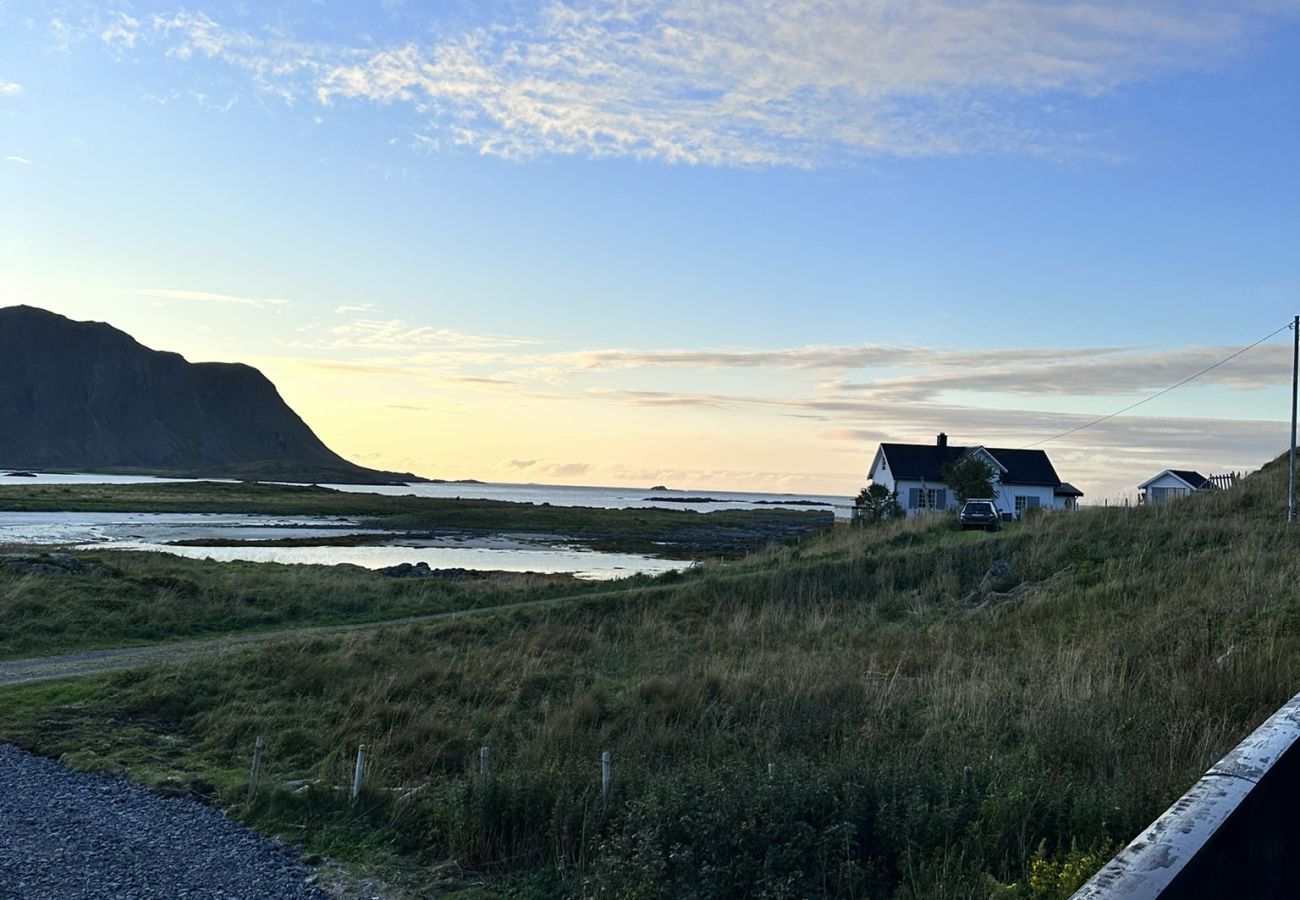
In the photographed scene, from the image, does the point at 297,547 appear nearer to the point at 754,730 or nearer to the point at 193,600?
the point at 193,600

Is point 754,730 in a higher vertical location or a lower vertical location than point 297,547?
higher

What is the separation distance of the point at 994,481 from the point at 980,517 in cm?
1987

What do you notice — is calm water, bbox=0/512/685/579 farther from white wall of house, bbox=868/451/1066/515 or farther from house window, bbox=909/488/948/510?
house window, bbox=909/488/948/510

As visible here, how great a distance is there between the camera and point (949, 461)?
58094mm

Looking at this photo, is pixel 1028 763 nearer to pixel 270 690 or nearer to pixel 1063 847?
pixel 1063 847

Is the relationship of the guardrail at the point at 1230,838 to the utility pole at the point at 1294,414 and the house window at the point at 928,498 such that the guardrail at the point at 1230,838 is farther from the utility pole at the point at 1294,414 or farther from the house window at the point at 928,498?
the house window at the point at 928,498

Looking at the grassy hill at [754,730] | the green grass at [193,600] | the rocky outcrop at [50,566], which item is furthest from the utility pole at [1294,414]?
the rocky outcrop at [50,566]

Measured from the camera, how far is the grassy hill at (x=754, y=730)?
21.9 ft

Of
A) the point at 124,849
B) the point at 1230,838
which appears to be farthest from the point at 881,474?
the point at 1230,838

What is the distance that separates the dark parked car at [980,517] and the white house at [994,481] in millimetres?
17881

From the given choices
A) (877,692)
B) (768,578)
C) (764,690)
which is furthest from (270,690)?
(768,578)

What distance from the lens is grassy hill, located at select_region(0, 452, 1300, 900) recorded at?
6672 mm

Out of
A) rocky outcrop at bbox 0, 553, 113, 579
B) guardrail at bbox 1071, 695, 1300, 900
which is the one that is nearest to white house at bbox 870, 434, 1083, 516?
rocky outcrop at bbox 0, 553, 113, 579

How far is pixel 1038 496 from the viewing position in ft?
189
